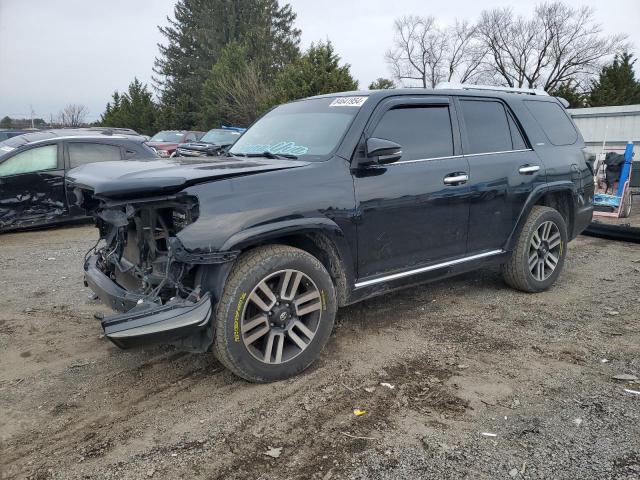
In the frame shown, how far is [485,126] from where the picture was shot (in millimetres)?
4762

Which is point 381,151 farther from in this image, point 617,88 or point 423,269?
point 617,88

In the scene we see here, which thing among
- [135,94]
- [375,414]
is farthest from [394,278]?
[135,94]

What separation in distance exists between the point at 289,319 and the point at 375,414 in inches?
32.2

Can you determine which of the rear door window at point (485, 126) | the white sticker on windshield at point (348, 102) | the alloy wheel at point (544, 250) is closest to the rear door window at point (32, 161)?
the white sticker on windshield at point (348, 102)

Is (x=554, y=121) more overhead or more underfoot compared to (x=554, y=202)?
more overhead

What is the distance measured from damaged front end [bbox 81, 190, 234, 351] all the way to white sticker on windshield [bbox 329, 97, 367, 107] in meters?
1.63

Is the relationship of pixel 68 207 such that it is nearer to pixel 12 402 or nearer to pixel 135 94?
pixel 12 402

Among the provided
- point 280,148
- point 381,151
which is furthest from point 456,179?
point 280,148

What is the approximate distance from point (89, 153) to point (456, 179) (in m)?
6.64

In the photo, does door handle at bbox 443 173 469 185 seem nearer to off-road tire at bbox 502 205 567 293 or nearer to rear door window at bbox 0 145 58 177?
off-road tire at bbox 502 205 567 293

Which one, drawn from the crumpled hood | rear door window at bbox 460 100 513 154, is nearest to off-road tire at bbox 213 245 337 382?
the crumpled hood

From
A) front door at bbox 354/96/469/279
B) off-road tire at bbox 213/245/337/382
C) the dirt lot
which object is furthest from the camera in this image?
front door at bbox 354/96/469/279

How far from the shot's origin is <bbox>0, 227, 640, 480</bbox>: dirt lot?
102 inches

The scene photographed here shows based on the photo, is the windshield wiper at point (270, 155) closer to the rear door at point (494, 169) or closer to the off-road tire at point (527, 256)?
the rear door at point (494, 169)
